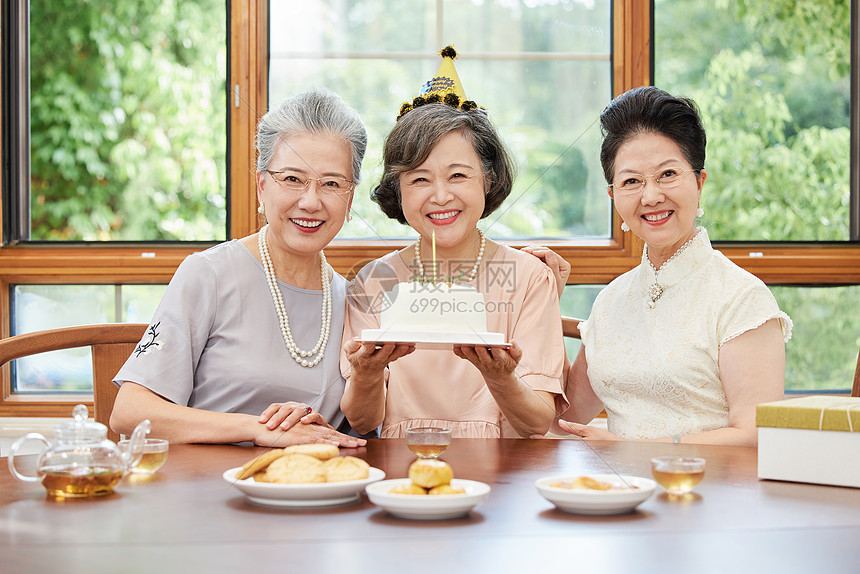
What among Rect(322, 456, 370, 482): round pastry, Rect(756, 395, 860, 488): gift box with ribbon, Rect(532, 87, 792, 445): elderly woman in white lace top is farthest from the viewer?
Rect(532, 87, 792, 445): elderly woman in white lace top

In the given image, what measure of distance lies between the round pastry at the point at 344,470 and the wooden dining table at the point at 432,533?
0.12 ft

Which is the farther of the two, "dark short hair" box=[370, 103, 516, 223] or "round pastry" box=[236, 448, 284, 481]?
"dark short hair" box=[370, 103, 516, 223]

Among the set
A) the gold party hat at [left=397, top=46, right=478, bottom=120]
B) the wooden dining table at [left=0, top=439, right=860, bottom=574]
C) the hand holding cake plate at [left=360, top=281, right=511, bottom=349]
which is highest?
the gold party hat at [left=397, top=46, right=478, bottom=120]

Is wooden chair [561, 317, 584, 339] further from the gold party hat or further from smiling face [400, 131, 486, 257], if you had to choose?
the gold party hat

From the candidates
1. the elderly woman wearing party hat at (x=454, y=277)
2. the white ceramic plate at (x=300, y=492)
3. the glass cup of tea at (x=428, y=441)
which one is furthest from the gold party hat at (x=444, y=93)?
the white ceramic plate at (x=300, y=492)

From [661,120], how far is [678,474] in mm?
1035

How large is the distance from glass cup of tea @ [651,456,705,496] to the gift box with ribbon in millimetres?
174

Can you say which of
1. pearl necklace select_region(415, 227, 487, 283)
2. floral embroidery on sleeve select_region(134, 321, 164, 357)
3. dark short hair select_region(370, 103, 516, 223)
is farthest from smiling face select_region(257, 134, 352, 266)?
floral embroidery on sleeve select_region(134, 321, 164, 357)

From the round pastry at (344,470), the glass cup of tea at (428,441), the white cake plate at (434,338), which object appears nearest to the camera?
the round pastry at (344,470)

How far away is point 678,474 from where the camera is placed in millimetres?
1114

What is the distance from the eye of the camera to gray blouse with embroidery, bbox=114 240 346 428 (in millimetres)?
1810

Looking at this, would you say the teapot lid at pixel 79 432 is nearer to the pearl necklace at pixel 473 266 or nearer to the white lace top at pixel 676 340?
the pearl necklace at pixel 473 266

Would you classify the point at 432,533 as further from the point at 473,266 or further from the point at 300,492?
the point at 473,266

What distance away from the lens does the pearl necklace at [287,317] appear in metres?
1.91
